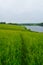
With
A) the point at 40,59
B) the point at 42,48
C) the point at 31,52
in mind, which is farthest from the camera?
the point at 42,48

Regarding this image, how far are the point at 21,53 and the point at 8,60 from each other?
275 cm

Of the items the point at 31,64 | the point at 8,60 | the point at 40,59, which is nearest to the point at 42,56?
the point at 40,59

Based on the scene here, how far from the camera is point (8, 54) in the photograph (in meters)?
19.8

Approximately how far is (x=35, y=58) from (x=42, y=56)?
873 millimetres

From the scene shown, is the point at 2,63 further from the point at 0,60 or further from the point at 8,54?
the point at 8,54

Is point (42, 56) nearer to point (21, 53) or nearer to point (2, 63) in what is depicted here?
point (21, 53)

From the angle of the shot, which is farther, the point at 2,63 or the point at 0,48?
the point at 0,48

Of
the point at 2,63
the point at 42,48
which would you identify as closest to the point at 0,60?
the point at 2,63

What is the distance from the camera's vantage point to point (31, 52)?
21.3 metres

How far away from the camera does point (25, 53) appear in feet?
68.0

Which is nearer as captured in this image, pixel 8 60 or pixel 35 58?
pixel 8 60

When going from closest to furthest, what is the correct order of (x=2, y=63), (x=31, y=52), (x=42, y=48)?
1. (x=2, y=63)
2. (x=31, y=52)
3. (x=42, y=48)

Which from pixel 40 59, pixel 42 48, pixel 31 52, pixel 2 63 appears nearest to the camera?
pixel 2 63

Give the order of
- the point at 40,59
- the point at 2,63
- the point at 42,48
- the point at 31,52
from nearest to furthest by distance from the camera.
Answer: the point at 2,63 → the point at 40,59 → the point at 31,52 → the point at 42,48
